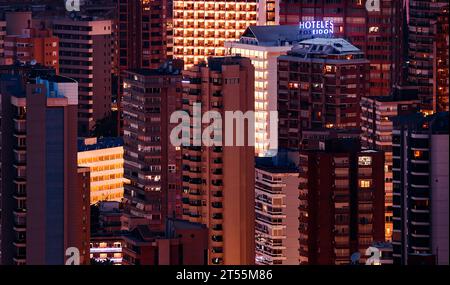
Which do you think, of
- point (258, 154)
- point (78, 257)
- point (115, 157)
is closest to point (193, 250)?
point (78, 257)

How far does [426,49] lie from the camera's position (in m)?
188

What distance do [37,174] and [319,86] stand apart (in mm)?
59611

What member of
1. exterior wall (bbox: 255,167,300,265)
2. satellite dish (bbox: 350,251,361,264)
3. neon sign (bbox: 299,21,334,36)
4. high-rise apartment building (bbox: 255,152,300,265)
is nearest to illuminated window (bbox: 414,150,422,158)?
satellite dish (bbox: 350,251,361,264)

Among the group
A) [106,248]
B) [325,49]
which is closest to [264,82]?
[325,49]

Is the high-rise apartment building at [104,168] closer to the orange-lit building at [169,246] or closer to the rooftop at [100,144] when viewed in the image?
the rooftop at [100,144]

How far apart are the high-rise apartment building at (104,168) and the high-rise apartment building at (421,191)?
5564cm

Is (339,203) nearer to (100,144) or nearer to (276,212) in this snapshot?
(276,212)

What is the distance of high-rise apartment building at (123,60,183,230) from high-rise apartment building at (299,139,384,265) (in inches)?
878

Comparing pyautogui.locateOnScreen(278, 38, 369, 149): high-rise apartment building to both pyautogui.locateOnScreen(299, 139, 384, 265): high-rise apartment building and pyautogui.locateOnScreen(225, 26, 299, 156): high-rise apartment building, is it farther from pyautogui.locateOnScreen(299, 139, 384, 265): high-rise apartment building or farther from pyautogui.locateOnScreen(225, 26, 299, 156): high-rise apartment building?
pyautogui.locateOnScreen(299, 139, 384, 265): high-rise apartment building

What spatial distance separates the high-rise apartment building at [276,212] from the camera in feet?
506

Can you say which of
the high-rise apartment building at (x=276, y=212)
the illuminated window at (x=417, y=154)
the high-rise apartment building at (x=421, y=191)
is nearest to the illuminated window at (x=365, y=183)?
the high-rise apartment building at (x=276, y=212)
